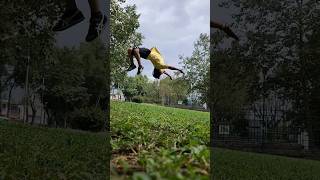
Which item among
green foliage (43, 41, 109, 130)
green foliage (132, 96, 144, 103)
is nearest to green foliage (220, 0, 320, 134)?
green foliage (43, 41, 109, 130)

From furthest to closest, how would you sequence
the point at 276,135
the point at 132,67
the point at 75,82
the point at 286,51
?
the point at 276,135 < the point at 286,51 < the point at 75,82 < the point at 132,67

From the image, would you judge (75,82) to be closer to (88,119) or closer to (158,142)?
(88,119)

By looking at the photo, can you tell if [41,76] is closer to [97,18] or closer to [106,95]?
[106,95]

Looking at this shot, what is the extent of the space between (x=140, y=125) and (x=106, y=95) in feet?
3.75

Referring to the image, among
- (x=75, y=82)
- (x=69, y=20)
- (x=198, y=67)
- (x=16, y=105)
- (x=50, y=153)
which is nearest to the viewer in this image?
(x=198, y=67)

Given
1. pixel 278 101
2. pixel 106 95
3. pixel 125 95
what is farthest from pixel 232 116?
pixel 125 95

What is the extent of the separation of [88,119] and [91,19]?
1.49m

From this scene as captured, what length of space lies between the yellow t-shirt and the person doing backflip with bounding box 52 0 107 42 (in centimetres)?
51

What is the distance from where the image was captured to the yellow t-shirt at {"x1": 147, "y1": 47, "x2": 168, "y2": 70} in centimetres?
296

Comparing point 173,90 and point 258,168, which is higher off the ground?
point 173,90

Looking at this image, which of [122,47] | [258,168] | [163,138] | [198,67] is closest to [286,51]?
[258,168]

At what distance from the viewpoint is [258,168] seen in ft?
22.1

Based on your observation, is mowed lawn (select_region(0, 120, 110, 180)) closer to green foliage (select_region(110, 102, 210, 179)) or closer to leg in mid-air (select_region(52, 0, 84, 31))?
leg in mid-air (select_region(52, 0, 84, 31))

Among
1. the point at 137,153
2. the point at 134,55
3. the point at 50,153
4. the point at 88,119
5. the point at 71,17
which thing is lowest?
the point at 50,153
